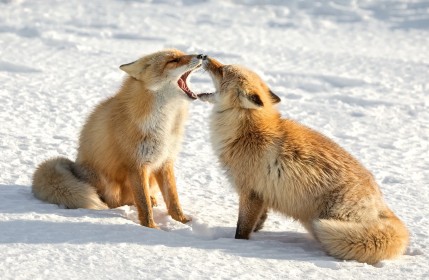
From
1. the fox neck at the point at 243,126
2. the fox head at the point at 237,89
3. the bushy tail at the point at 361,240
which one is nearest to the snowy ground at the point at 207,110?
the bushy tail at the point at 361,240

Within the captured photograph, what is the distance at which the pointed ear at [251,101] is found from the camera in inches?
194

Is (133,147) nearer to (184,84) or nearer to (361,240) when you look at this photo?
(184,84)

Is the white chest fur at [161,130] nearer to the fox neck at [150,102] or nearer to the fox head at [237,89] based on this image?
the fox neck at [150,102]

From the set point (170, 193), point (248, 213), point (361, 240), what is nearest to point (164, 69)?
point (170, 193)

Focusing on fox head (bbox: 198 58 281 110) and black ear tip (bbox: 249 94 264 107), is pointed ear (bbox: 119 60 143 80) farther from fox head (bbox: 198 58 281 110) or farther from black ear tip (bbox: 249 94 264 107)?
black ear tip (bbox: 249 94 264 107)

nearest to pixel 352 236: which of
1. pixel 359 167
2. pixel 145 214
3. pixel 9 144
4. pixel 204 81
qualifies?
pixel 359 167

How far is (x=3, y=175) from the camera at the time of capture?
18.7 ft

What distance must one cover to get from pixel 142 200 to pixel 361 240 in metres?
1.73

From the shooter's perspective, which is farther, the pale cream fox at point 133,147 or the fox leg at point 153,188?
the fox leg at point 153,188

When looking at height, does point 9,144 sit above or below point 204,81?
below

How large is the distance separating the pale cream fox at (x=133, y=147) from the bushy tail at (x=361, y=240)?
1.38 m

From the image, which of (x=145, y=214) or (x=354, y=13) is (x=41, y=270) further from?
(x=354, y=13)

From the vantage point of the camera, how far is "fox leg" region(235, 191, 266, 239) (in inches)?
192

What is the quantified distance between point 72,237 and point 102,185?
1.05m
